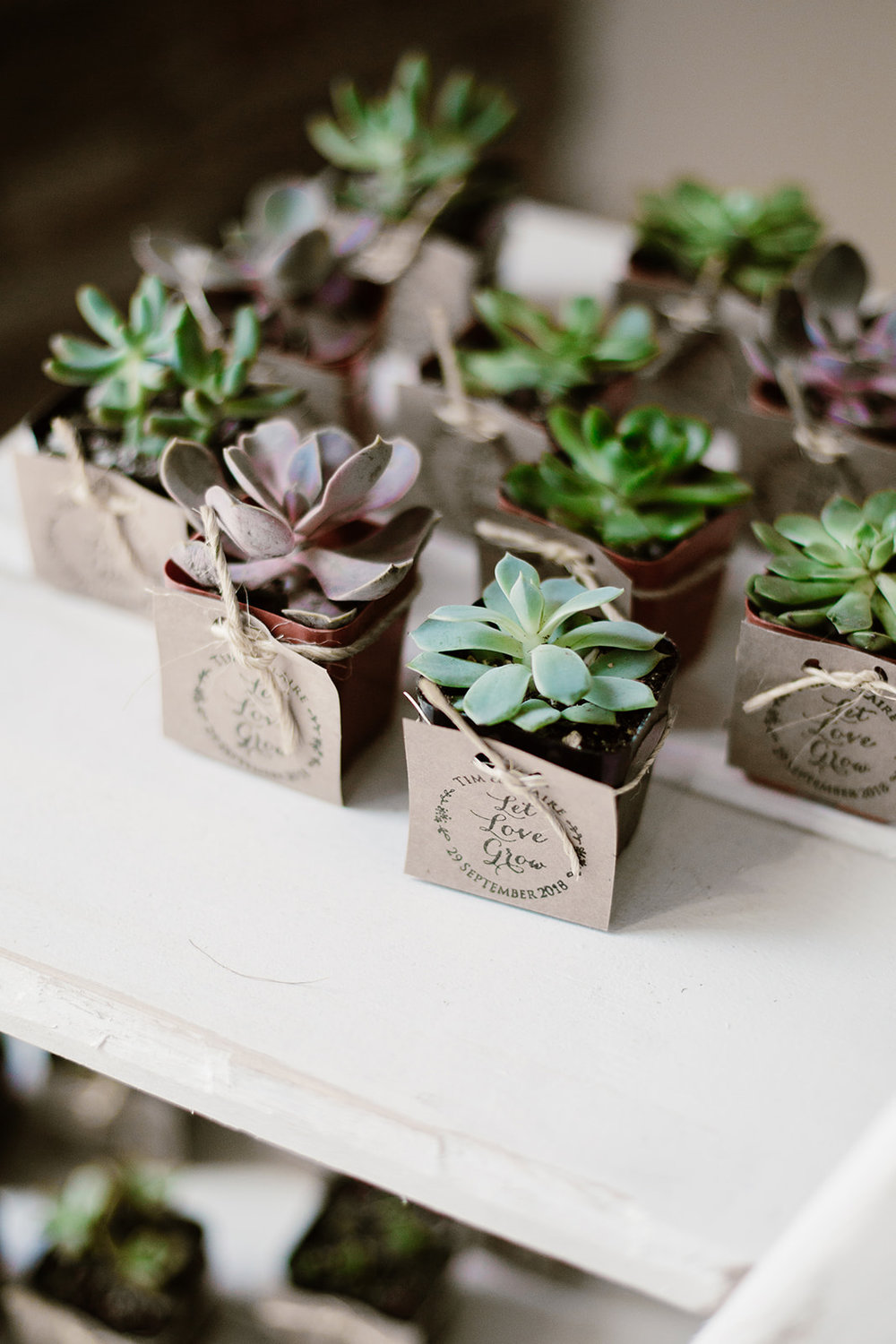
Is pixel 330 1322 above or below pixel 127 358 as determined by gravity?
below

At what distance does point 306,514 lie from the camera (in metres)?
0.72

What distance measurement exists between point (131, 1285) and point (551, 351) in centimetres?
80

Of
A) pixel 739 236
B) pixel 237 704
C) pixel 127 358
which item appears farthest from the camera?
pixel 739 236

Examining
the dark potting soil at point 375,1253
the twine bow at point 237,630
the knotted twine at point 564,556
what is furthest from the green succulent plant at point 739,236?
the dark potting soil at point 375,1253

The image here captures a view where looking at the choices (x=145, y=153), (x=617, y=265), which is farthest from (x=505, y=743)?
(x=145, y=153)

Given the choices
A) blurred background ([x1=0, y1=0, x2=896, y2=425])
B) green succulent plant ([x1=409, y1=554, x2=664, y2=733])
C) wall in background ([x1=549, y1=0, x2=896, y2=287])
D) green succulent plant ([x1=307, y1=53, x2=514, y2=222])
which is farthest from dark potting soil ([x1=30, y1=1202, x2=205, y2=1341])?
wall in background ([x1=549, y1=0, x2=896, y2=287])

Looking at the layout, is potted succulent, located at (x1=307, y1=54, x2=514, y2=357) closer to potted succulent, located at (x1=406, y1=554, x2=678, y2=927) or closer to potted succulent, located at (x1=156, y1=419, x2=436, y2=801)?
potted succulent, located at (x1=156, y1=419, x2=436, y2=801)

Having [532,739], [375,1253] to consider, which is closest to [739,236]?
[532,739]

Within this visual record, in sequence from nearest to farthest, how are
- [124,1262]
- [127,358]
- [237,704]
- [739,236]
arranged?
[237,704] → [127,358] → [124,1262] → [739,236]

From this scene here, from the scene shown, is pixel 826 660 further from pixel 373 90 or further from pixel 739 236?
pixel 373 90

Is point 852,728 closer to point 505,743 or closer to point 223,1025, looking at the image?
point 505,743

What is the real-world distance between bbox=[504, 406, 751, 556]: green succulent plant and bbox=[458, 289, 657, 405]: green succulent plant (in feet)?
A: 0.32

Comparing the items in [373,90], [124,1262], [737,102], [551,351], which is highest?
[551,351]

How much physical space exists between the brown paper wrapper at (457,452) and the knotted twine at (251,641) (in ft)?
0.79
